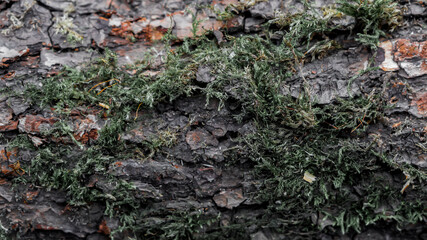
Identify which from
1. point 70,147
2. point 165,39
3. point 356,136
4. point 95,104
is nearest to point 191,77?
point 165,39

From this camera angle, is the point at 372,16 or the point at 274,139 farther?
the point at 372,16

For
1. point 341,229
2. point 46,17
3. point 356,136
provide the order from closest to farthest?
point 341,229 → point 356,136 → point 46,17

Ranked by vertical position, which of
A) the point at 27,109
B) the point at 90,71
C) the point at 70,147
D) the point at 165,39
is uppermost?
the point at 165,39

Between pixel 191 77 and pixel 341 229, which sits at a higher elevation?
pixel 191 77

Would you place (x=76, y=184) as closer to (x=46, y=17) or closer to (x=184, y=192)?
(x=184, y=192)

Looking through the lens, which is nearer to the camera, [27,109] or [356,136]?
[356,136]

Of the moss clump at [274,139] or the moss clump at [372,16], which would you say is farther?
the moss clump at [372,16]

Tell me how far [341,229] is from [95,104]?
2.19 meters

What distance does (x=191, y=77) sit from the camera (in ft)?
8.44

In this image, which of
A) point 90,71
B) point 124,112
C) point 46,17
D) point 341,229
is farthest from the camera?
point 46,17

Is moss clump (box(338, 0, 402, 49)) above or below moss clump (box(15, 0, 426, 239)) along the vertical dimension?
above

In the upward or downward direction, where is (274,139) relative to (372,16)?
downward

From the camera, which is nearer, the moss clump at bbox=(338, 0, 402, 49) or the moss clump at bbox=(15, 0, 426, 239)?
the moss clump at bbox=(15, 0, 426, 239)

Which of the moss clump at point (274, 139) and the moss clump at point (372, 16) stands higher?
the moss clump at point (372, 16)
